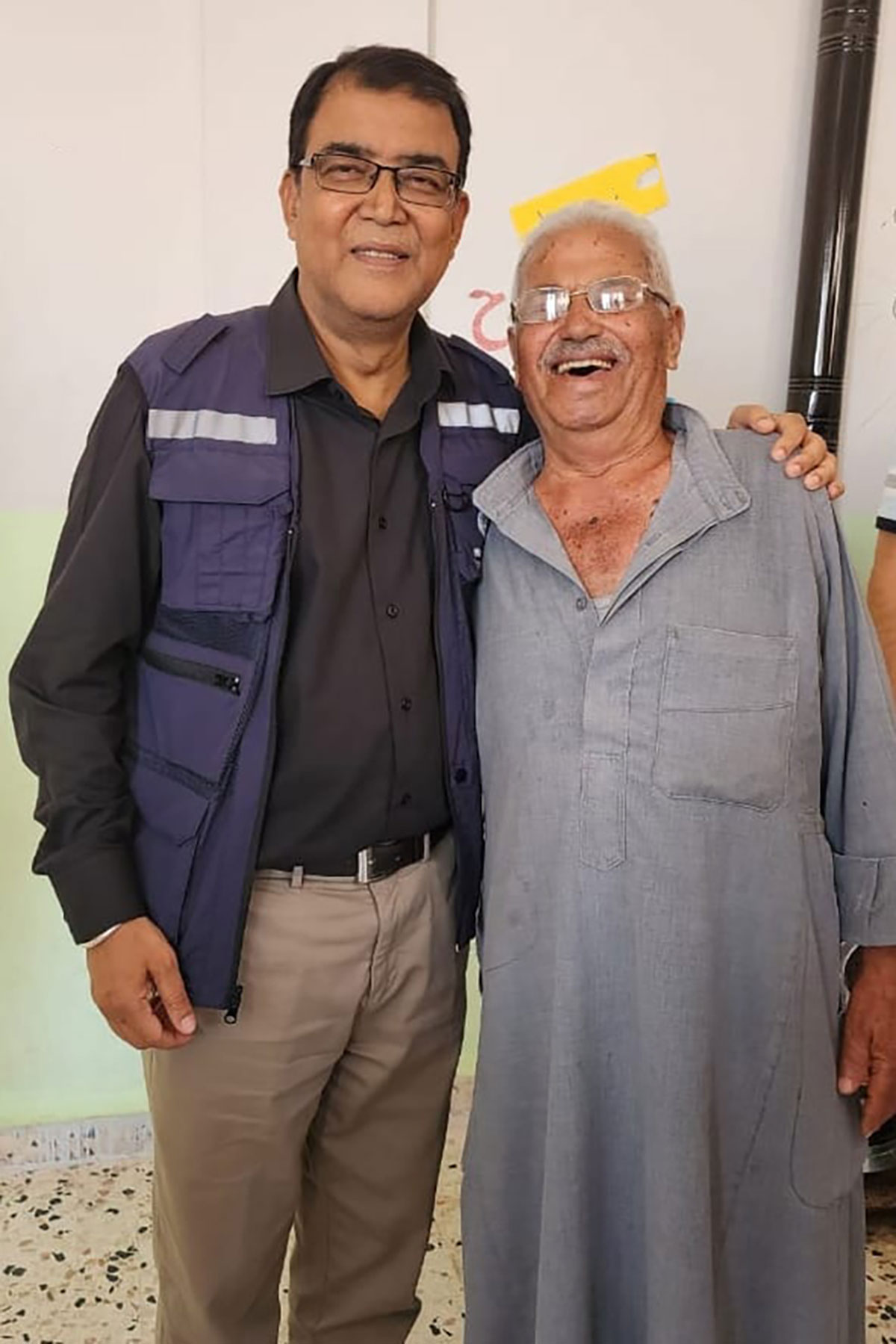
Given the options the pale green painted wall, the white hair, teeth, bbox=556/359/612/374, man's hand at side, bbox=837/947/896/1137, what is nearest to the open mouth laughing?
teeth, bbox=556/359/612/374

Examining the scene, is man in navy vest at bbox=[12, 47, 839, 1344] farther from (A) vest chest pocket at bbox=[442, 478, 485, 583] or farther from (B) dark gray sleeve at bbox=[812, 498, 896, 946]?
(B) dark gray sleeve at bbox=[812, 498, 896, 946]

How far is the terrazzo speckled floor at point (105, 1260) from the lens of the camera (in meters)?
1.90

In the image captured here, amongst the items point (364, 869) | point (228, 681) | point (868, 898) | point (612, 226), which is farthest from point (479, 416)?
point (868, 898)

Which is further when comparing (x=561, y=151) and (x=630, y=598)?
(x=561, y=151)

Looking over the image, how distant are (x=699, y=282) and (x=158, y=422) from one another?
128 cm

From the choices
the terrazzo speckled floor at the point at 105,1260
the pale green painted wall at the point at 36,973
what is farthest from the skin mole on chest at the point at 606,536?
the terrazzo speckled floor at the point at 105,1260

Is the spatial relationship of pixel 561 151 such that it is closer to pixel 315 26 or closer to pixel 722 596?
pixel 315 26

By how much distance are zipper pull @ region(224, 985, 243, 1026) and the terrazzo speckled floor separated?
2.66ft

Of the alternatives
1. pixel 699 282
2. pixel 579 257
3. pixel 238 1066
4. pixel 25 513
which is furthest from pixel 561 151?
pixel 238 1066

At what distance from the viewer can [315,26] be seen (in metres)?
1.99

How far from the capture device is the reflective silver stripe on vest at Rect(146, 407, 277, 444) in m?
1.37

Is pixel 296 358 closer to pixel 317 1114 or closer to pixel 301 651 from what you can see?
pixel 301 651

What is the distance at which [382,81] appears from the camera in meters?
1.39

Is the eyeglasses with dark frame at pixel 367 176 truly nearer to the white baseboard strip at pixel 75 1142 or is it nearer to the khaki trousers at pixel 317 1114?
the khaki trousers at pixel 317 1114
